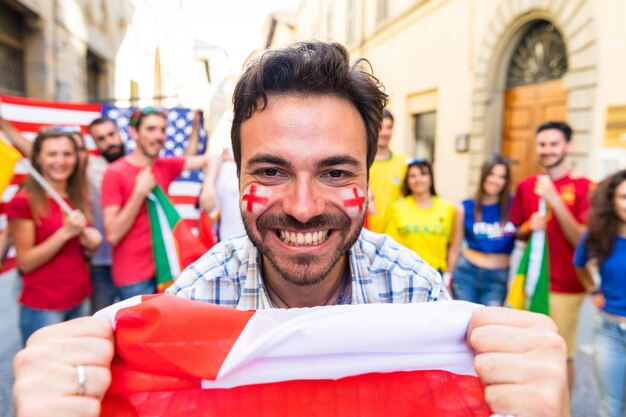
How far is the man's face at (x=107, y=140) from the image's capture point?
4.03 metres

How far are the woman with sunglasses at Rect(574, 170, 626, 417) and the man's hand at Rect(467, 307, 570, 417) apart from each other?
198 cm

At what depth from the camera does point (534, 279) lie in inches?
123

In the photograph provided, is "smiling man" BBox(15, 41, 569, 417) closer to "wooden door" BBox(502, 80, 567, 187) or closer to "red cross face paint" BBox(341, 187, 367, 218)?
"red cross face paint" BBox(341, 187, 367, 218)

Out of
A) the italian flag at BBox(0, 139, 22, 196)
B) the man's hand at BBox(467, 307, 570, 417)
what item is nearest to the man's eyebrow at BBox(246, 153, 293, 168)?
the man's hand at BBox(467, 307, 570, 417)

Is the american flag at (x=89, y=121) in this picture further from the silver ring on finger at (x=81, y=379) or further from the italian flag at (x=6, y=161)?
the silver ring on finger at (x=81, y=379)

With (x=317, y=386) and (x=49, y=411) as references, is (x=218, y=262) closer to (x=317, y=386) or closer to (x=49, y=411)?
(x=317, y=386)

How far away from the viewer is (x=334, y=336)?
1096mm

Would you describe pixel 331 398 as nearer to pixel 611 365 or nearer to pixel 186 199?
pixel 611 365

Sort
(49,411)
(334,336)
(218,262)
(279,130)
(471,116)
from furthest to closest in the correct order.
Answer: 1. (471,116)
2. (218,262)
3. (279,130)
4. (334,336)
5. (49,411)

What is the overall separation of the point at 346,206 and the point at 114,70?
12.4 metres

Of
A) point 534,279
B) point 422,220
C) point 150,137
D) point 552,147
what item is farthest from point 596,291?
point 150,137

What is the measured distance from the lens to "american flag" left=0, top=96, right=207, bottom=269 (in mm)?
3857

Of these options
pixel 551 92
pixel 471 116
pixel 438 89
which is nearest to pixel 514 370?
pixel 551 92

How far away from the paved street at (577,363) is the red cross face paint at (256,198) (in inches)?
106
